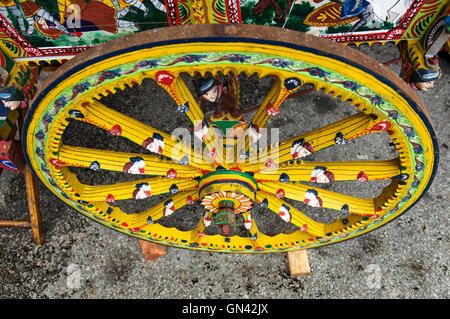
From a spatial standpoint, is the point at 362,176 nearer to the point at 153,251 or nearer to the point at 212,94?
the point at 212,94

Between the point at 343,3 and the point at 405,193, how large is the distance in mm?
881

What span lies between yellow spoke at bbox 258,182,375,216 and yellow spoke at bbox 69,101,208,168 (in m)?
0.39

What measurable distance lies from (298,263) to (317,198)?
0.59 meters

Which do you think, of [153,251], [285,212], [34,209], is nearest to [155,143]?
[285,212]

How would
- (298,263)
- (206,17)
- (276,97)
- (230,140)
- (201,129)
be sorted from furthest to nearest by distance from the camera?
(298,263)
(230,140)
(201,129)
(276,97)
(206,17)

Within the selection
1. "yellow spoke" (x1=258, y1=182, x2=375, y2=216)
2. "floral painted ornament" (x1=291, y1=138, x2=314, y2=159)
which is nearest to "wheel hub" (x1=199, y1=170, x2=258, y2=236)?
"yellow spoke" (x1=258, y1=182, x2=375, y2=216)

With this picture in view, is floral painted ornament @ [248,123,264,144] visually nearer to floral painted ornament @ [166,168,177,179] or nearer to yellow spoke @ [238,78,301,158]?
yellow spoke @ [238,78,301,158]

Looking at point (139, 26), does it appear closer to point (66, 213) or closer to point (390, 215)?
point (390, 215)

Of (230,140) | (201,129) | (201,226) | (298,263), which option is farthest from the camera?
(298,263)

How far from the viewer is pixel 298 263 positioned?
2502 mm

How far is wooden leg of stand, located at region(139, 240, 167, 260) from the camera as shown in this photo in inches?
101

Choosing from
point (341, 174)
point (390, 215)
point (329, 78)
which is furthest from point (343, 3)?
point (390, 215)

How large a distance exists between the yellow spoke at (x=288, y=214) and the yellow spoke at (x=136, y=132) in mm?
441

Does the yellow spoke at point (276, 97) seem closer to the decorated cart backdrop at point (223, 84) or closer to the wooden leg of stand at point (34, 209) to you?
the decorated cart backdrop at point (223, 84)
